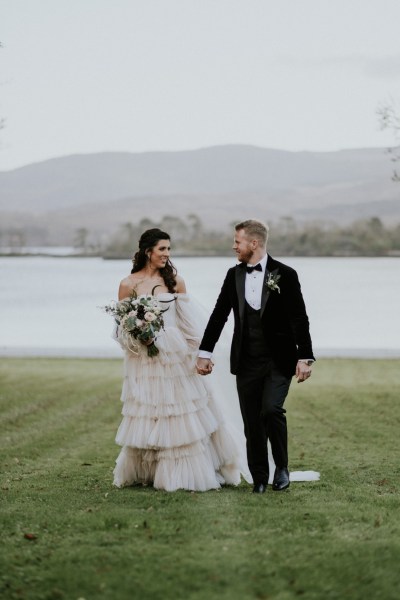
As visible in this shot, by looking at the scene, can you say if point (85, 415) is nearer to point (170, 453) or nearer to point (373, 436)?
point (373, 436)

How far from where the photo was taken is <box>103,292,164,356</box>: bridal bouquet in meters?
8.99

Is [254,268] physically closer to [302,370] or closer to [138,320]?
[302,370]

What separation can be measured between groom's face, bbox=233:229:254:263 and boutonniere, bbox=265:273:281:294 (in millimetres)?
276

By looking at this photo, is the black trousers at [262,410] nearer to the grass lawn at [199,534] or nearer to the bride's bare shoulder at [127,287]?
the grass lawn at [199,534]

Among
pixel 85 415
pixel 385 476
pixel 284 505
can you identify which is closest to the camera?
pixel 284 505

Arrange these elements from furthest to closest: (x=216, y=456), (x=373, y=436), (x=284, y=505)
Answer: (x=373, y=436) → (x=216, y=456) → (x=284, y=505)

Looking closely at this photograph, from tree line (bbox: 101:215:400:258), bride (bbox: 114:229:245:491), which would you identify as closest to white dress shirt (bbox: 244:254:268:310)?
bride (bbox: 114:229:245:491)

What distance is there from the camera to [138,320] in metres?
8.99

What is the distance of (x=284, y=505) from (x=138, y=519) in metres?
1.37

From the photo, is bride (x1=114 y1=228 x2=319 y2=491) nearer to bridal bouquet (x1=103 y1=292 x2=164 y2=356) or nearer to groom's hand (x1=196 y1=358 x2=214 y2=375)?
bridal bouquet (x1=103 y1=292 x2=164 y2=356)

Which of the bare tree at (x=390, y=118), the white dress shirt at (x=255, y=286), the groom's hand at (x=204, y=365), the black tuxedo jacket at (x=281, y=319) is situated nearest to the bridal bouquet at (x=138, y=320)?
the groom's hand at (x=204, y=365)

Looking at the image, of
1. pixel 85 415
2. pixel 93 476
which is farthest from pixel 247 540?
pixel 85 415

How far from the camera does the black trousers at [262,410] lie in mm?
8758

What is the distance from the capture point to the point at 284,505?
26.6 feet
